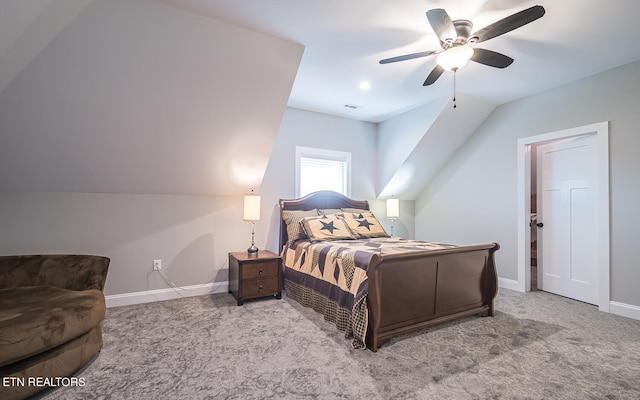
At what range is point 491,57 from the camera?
7.67 feet

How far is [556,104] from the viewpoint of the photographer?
3.65 metres

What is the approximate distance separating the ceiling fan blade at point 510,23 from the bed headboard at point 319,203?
2756mm

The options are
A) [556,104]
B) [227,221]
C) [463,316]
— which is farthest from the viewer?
[227,221]

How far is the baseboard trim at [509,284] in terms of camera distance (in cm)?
400

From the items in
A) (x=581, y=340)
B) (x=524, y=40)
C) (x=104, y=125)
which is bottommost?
(x=581, y=340)

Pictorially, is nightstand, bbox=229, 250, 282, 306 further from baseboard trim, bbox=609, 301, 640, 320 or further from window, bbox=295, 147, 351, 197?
baseboard trim, bbox=609, 301, 640, 320

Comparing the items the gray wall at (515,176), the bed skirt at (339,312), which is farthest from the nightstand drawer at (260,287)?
the gray wall at (515,176)

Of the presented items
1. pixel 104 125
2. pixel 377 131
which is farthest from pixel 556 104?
pixel 104 125

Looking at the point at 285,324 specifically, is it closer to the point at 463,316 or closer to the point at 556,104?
the point at 463,316

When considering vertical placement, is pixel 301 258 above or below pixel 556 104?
below

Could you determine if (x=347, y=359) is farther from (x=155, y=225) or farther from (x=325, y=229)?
(x=155, y=225)

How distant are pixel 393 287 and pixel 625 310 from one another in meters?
2.52

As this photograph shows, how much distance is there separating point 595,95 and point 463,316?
2.78 metres

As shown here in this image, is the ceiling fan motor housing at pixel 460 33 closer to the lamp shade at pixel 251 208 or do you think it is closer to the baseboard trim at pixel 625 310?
the lamp shade at pixel 251 208
